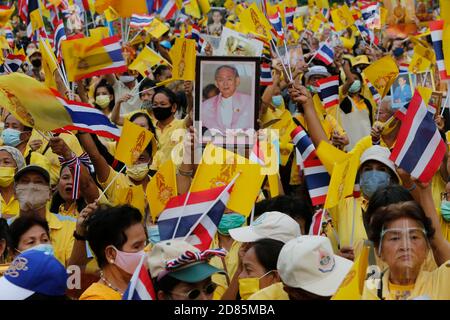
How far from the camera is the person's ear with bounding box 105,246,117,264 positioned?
4438 millimetres

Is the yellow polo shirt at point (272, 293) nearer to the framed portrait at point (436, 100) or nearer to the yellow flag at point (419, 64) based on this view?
the framed portrait at point (436, 100)

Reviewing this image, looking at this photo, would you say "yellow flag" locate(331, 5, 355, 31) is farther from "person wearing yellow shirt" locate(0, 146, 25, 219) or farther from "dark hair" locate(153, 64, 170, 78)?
"person wearing yellow shirt" locate(0, 146, 25, 219)

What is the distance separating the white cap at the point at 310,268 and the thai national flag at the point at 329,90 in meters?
5.20

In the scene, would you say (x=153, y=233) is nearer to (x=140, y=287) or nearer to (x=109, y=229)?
(x=109, y=229)

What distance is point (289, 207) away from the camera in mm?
5723

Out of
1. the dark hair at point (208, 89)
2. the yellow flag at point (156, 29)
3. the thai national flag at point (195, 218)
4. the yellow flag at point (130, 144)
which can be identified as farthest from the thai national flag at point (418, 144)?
the yellow flag at point (156, 29)

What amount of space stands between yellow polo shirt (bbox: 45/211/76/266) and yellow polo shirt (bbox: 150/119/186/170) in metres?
1.31

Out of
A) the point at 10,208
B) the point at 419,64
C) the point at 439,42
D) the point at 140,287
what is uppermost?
the point at 439,42

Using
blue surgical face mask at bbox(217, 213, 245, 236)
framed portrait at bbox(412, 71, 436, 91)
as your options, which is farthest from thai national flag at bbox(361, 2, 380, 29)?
blue surgical face mask at bbox(217, 213, 245, 236)

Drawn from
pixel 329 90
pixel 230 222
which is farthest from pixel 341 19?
pixel 230 222

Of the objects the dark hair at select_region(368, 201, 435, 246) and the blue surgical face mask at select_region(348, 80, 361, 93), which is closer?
the dark hair at select_region(368, 201, 435, 246)

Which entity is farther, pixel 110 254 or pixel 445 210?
pixel 445 210

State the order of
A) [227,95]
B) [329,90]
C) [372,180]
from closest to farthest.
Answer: [372,180] → [227,95] → [329,90]

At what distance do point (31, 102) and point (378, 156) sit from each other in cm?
222
